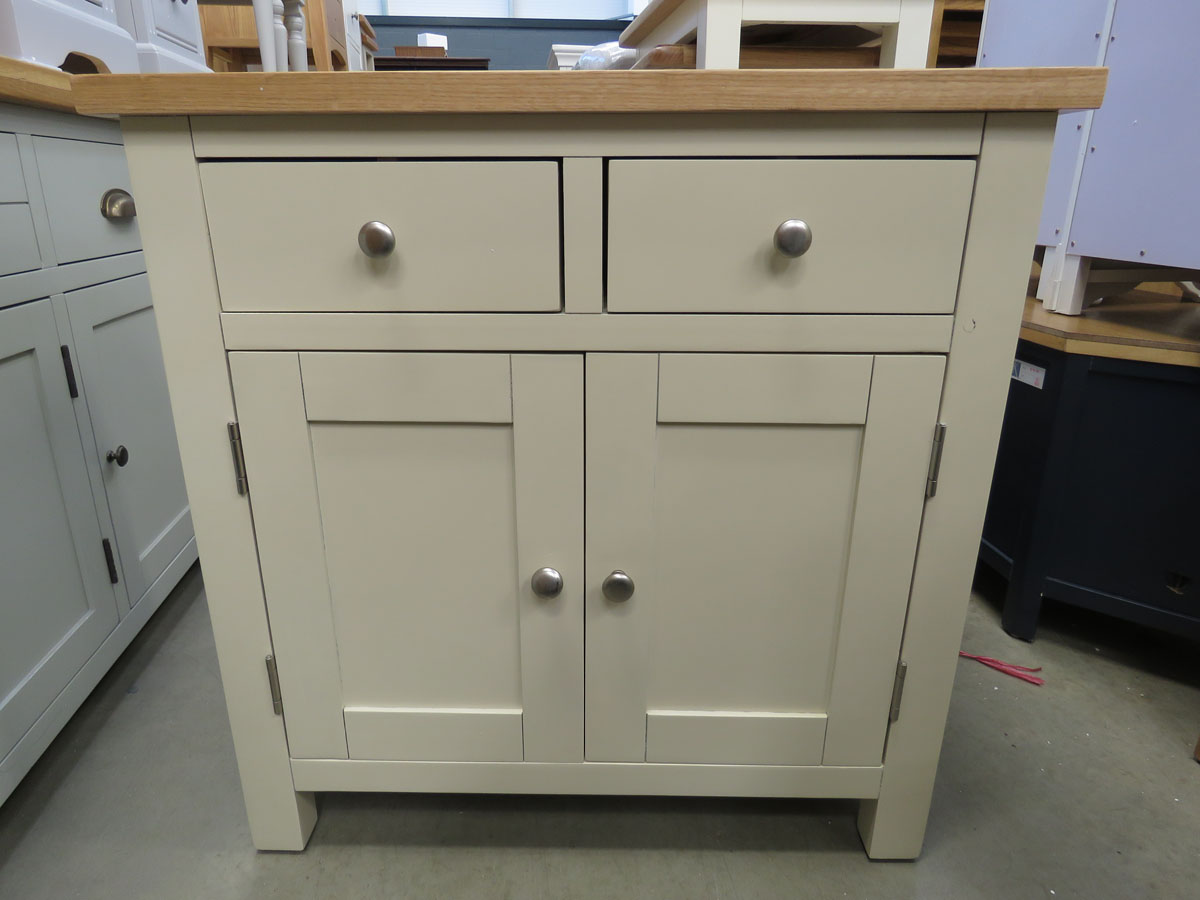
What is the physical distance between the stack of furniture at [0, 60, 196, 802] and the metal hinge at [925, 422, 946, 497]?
93cm

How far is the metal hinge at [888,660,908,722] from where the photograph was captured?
82 centimetres

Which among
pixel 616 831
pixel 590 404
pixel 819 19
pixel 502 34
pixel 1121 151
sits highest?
pixel 502 34

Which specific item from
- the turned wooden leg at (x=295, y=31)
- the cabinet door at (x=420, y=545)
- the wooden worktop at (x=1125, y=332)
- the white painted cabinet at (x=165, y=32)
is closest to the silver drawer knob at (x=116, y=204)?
the white painted cabinet at (x=165, y=32)

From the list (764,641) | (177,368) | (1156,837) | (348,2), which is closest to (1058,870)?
(1156,837)

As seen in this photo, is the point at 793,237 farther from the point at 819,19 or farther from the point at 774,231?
the point at 819,19

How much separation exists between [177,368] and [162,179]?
6.7 inches

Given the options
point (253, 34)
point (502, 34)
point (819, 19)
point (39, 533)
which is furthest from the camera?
point (502, 34)

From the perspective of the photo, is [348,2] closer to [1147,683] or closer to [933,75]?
[933,75]

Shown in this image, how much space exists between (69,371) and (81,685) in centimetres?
44

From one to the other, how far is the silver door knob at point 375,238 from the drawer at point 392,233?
0.04 ft

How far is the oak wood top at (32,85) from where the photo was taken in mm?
A: 872

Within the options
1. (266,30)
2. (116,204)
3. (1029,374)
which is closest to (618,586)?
(266,30)

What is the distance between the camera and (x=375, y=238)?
664mm

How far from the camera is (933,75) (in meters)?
0.62
